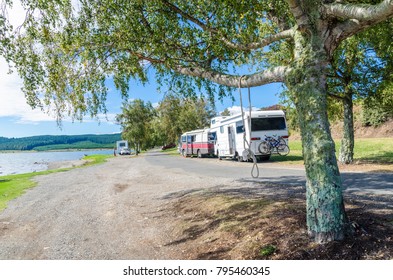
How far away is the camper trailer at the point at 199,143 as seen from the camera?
30.7 metres

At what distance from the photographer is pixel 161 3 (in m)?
6.31

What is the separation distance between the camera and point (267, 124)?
→ 65.0 ft

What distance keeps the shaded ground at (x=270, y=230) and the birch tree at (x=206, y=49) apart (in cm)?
34

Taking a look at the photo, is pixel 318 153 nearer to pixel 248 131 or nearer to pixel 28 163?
pixel 248 131

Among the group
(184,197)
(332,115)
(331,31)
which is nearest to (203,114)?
(332,115)

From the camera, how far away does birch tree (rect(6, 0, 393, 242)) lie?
4.60 meters

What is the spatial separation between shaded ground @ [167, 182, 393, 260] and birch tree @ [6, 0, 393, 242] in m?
0.34

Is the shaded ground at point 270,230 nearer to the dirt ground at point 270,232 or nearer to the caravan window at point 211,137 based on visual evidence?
the dirt ground at point 270,232

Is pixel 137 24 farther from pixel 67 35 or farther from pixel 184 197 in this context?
pixel 184 197

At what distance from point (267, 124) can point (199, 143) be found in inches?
556

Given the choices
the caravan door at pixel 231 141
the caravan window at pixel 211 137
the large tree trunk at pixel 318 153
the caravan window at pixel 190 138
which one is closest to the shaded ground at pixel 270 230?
the large tree trunk at pixel 318 153

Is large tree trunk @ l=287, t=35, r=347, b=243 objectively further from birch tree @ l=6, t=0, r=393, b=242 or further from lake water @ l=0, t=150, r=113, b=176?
lake water @ l=0, t=150, r=113, b=176

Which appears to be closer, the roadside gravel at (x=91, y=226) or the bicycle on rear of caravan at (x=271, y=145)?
the roadside gravel at (x=91, y=226)
